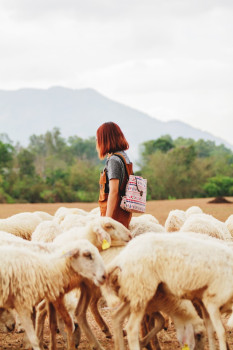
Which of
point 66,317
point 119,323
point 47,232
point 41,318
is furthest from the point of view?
point 47,232

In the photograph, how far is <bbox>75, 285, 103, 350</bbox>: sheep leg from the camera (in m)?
5.33

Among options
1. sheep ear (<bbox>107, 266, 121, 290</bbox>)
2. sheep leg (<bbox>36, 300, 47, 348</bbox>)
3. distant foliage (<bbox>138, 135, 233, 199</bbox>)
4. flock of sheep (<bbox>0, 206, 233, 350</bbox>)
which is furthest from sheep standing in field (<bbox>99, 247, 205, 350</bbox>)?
distant foliage (<bbox>138, 135, 233, 199</bbox>)

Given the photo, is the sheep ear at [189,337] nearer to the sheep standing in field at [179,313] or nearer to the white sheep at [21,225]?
the sheep standing in field at [179,313]

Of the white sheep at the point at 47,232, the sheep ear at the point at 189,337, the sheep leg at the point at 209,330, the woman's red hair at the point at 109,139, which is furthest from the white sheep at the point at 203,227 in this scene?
the sheep ear at the point at 189,337

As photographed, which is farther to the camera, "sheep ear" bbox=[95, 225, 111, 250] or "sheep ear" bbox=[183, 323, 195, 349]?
"sheep ear" bbox=[95, 225, 111, 250]

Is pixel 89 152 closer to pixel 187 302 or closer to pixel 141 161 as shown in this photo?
pixel 141 161

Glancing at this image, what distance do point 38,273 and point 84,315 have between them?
852mm

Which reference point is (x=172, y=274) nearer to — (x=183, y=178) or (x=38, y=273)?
(x=38, y=273)

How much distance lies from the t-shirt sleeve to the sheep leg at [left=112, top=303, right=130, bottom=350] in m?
1.56

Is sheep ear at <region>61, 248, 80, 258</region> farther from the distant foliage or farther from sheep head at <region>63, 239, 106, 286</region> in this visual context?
the distant foliage

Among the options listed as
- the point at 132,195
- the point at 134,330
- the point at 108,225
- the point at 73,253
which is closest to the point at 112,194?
the point at 132,195

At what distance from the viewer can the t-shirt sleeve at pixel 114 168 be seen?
232 inches

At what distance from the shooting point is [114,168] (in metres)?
5.90

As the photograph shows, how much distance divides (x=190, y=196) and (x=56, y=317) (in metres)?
41.9
